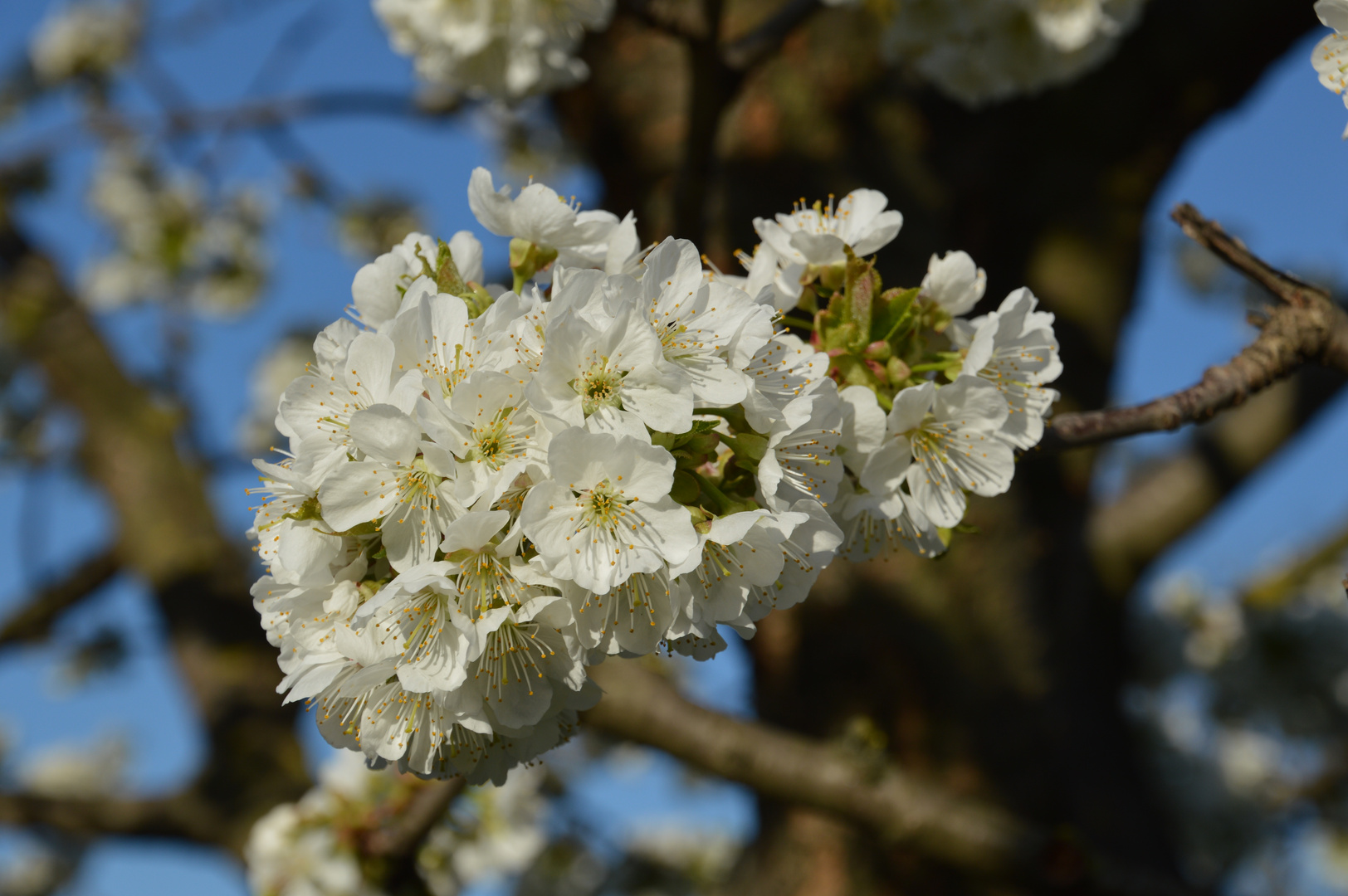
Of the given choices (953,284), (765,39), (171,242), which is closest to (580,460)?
(953,284)

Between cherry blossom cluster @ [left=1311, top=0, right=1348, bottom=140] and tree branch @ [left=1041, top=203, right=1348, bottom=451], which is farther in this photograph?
tree branch @ [left=1041, top=203, right=1348, bottom=451]

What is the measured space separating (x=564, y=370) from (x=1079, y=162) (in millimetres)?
3128

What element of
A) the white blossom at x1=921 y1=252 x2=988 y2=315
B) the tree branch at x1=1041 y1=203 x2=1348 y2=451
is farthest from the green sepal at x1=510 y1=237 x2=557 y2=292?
the tree branch at x1=1041 y1=203 x2=1348 y2=451

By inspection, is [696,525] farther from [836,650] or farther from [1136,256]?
[1136,256]

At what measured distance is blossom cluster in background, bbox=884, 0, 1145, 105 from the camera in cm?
234

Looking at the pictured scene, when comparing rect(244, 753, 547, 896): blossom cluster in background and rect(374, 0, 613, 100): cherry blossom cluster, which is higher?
rect(374, 0, 613, 100): cherry blossom cluster

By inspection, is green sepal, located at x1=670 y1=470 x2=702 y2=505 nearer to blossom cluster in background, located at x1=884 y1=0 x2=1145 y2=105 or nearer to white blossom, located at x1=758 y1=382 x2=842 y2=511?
white blossom, located at x1=758 y1=382 x2=842 y2=511

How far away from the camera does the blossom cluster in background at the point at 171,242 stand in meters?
5.49

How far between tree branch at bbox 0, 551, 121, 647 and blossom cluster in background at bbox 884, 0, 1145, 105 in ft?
14.1

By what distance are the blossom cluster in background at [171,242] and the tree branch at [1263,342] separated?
471 centimetres

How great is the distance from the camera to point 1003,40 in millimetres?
2525

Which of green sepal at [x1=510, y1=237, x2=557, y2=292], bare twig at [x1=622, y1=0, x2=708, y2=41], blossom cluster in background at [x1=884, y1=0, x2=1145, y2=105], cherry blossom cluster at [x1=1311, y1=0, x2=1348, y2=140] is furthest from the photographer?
blossom cluster in background at [x1=884, y1=0, x2=1145, y2=105]

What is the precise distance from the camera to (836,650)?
9.93ft

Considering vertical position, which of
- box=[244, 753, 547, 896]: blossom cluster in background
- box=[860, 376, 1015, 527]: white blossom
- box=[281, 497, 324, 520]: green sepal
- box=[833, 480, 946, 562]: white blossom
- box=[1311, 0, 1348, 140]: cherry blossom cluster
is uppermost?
box=[1311, 0, 1348, 140]: cherry blossom cluster
